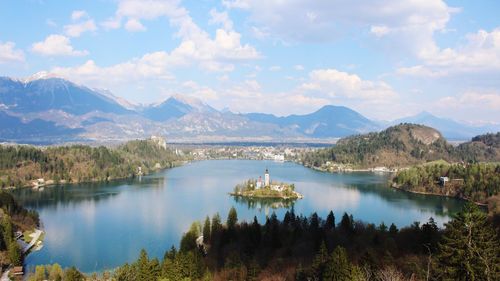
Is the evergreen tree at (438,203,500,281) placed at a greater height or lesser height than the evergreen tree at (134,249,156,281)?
greater

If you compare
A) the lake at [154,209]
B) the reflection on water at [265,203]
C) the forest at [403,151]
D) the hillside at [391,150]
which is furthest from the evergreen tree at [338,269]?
the hillside at [391,150]

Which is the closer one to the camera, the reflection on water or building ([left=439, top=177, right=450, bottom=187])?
the reflection on water

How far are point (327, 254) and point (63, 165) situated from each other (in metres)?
43.0

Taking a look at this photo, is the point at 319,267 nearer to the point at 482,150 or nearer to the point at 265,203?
the point at 265,203

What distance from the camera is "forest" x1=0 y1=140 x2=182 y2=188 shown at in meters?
46.5

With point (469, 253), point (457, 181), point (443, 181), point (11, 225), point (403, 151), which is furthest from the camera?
point (403, 151)

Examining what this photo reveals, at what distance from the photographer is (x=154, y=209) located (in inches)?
1227

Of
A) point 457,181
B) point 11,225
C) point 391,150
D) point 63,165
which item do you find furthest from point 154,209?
point 391,150

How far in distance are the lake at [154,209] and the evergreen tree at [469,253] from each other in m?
14.1

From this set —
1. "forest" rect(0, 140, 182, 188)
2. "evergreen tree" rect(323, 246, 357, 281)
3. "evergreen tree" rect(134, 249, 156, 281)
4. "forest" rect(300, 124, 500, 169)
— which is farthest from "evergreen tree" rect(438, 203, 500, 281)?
"forest" rect(300, 124, 500, 169)

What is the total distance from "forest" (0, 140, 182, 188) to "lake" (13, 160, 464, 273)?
12.3 ft

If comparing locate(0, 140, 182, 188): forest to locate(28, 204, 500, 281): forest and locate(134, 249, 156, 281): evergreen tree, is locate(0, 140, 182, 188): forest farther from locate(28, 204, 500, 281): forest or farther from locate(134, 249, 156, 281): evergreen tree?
locate(134, 249, 156, 281): evergreen tree

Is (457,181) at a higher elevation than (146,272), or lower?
higher

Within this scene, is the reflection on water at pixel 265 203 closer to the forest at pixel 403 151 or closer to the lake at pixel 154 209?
the lake at pixel 154 209
